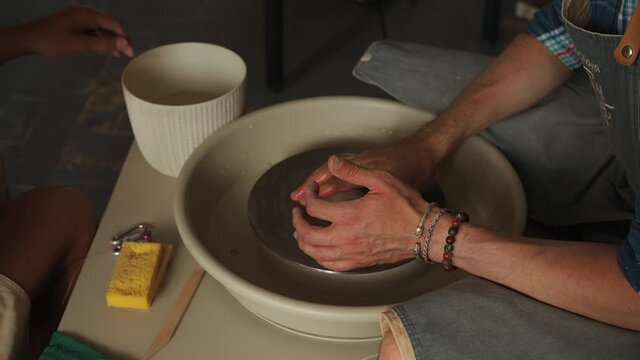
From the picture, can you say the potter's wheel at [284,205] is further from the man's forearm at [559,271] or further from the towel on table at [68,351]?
the towel on table at [68,351]

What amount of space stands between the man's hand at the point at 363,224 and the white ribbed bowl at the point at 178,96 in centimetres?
35

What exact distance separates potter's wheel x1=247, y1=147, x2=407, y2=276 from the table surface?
0.37 ft

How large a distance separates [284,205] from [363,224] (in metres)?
0.24

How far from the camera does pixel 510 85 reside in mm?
1428

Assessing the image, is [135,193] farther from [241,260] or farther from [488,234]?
[488,234]

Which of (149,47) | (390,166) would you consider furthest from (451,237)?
(149,47)

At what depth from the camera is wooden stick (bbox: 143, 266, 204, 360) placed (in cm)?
112

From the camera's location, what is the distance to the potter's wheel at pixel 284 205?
1.17m

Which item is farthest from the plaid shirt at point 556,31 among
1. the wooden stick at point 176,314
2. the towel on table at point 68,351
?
the towel on table at point 68,351

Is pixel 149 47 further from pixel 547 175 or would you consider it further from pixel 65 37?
pixel 547 175

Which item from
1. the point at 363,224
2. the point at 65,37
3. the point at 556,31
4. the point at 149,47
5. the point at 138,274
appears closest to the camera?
the point at 363,224

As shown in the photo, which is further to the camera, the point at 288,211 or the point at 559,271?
the point at 288,211

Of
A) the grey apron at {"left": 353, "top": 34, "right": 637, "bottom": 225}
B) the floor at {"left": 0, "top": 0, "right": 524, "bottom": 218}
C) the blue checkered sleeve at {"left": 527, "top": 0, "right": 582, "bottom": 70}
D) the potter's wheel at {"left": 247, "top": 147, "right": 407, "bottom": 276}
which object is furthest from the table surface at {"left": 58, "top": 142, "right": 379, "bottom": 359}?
the floor at {"left": 0, "top": 0, "right": 524, "bottom": 218}

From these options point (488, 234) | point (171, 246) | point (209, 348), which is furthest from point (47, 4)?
point (488, 234)
